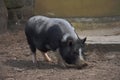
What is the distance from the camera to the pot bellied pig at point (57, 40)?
8.06 m

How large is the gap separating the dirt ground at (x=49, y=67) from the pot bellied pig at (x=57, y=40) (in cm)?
21

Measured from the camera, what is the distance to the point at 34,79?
24.4 ft

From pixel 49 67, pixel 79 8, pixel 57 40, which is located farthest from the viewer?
pixel 79 8

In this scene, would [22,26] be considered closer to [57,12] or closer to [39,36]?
[57,12]

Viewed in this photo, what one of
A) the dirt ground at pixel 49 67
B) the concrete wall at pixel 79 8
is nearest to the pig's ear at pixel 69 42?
the dirt ground at pixel 49 67

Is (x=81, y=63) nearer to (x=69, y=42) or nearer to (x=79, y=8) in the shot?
(x=69, y=42)

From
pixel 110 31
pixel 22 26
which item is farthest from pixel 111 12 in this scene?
pixel 22 26

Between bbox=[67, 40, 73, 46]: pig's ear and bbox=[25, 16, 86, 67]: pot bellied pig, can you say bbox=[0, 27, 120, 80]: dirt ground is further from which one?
bbox=[67, 40, 73, 46]: pig's ear

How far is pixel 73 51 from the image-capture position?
805 centimetres

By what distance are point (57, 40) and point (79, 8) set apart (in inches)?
179

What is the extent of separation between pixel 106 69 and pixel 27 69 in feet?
4.64

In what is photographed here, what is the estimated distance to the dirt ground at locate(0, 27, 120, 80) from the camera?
758cm

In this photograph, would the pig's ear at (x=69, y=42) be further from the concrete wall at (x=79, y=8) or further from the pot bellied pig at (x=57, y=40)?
the concrete wall at (x=79, y=8)

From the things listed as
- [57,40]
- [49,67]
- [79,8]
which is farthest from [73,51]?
[79,8]
